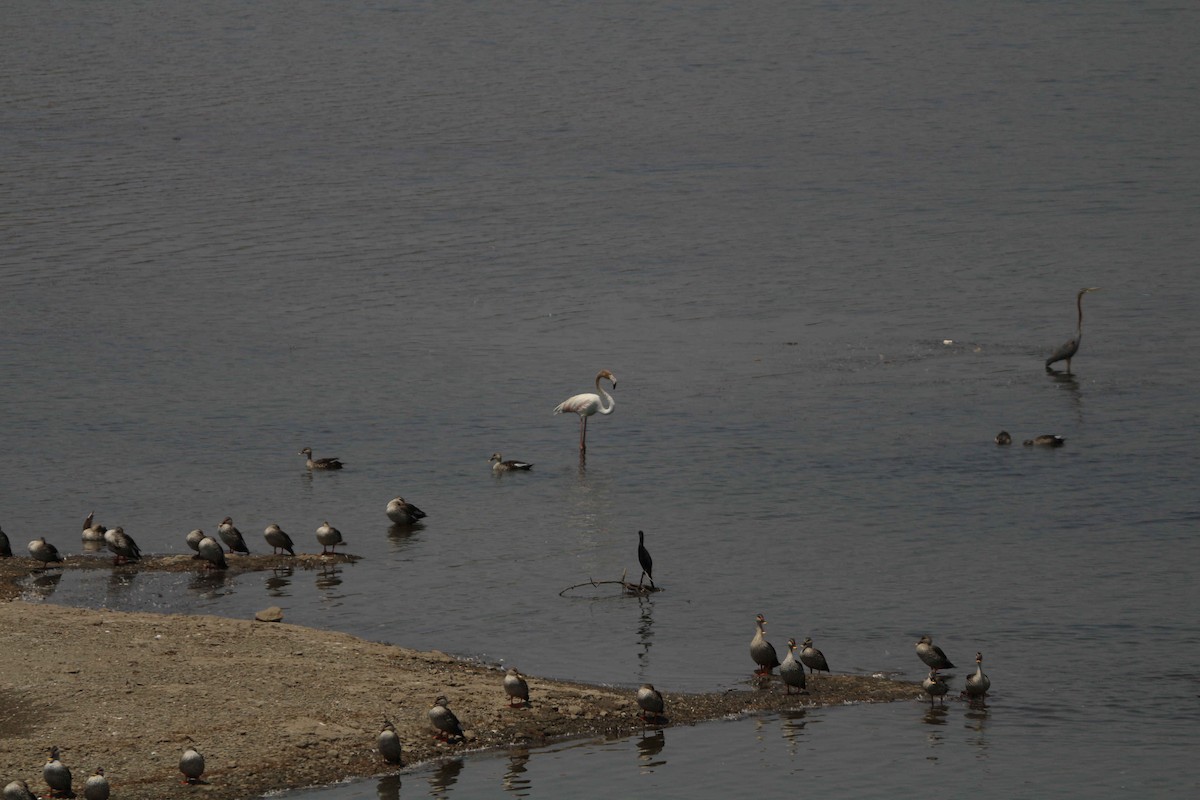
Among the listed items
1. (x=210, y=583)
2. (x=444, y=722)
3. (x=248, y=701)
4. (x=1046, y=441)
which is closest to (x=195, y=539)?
(x=210, y=583)

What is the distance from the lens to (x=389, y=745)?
16672mm

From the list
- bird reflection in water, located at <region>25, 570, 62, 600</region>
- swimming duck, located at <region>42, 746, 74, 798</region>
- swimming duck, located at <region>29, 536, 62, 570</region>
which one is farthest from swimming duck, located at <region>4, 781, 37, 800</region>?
swimming duck, located at <region>29, 536, 62, 570</region>

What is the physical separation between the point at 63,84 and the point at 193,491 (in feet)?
170

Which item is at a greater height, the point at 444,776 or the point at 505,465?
the point at 505,465

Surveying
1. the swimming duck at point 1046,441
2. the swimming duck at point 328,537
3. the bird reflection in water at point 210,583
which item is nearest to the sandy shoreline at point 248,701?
the bird reflection in water at point 210,583

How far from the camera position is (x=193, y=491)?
29.0m

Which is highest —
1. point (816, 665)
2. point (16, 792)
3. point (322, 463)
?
point (322, 463)

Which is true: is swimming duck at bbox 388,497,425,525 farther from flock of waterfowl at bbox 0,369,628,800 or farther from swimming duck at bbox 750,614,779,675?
swimming duck at bbox 750,614,779,675

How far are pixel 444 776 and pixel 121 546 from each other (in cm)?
896

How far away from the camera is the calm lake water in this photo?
21.1 m

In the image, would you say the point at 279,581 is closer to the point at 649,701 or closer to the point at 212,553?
the point at 212,553

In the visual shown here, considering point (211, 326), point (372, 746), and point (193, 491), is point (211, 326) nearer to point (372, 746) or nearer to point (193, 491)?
point (193, 491)

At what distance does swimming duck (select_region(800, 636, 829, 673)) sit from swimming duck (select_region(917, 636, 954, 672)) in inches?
42.8

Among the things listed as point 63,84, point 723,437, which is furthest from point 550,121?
point 723,437
